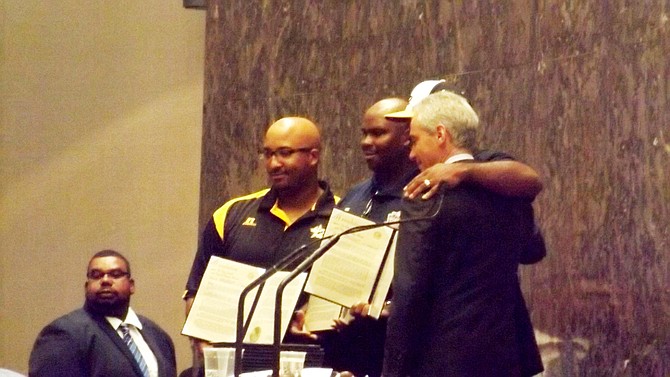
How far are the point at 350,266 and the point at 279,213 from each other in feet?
2.94

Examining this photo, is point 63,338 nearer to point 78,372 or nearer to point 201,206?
point 78,372

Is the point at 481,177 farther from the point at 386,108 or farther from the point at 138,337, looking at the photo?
the point at 138,337

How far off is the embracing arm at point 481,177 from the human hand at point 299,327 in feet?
2.72

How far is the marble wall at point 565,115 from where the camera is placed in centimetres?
505

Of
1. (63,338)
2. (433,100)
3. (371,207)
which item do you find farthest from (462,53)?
(63,338)

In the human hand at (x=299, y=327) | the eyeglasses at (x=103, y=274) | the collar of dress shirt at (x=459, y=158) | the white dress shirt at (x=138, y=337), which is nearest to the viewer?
the collar of dress shirt at (x=459, y=158)

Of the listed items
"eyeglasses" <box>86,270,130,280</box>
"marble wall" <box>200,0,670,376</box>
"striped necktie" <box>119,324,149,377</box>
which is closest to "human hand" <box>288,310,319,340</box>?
"marble wall" <box>200,0,670,376</box>

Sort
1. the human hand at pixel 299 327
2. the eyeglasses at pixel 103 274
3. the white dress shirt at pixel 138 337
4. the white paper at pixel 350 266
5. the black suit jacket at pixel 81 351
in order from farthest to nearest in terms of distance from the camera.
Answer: the eyeglasses at pixel 103 274 < the white dress shirt at pixel 138 337 < the black suit jacket at pixel 81 351 < the human hand at pixel 299 327 < the white paper at pixel 350 266

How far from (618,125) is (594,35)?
0.42 meters

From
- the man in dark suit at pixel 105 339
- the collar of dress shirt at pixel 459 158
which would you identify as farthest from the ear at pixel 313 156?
the man in dark suit at pixel 105 339

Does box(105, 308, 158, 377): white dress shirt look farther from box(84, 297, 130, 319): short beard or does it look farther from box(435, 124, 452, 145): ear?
box(435, 124, 452, 145): ear

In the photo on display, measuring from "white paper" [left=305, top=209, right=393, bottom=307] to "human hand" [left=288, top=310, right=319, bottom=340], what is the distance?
10.6 inches

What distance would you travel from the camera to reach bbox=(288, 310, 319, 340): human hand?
4711mm

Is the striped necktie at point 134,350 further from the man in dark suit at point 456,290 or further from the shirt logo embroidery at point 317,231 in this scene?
the man in dark suit at point 456,290
